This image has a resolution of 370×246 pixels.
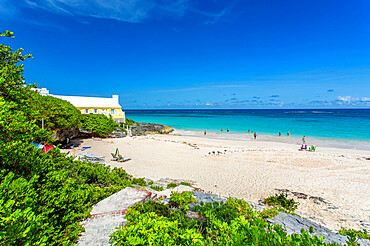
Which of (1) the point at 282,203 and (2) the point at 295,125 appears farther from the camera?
(2) the point at 295,125

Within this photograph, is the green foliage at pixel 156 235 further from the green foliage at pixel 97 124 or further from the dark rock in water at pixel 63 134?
the green foliage at pixel 97 124

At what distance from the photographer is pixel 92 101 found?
109 feet

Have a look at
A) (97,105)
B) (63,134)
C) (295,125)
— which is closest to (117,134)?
(97,105)

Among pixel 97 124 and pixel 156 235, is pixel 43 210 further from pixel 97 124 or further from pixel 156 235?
pixel 97 124

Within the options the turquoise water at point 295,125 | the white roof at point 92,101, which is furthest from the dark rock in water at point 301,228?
the turquoise water at point 295,125

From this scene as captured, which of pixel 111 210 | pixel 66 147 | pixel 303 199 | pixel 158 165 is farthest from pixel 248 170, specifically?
pixel 66 147

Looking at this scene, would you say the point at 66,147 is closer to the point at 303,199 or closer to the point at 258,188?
the point at 258,188

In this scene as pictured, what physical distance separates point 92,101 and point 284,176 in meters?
31.8

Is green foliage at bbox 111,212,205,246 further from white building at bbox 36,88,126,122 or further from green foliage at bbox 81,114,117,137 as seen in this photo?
white building at bbox 36,88,126,122

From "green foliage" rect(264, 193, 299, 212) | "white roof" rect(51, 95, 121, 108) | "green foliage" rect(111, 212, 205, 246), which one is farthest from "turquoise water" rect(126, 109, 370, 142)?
"green foliage" rect(111, 212, 205, 246)

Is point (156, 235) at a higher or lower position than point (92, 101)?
lower

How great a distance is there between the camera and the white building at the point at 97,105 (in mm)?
30812

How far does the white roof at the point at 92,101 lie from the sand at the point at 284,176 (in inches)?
578

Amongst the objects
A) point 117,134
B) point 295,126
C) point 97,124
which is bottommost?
point 295,126
